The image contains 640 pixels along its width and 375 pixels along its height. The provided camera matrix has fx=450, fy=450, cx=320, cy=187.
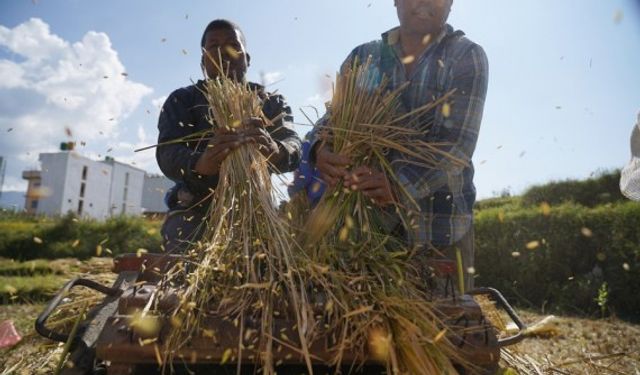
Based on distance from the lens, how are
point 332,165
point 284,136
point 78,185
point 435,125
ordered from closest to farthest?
1. point 332,165
2. point 435,125
3. point 284,136
4. point 78,185

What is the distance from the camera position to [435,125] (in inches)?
76.4

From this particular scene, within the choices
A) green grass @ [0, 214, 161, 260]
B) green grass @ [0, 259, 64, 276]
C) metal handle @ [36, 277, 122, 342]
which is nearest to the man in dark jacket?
metal handle @ [36, 277, 122, 342]

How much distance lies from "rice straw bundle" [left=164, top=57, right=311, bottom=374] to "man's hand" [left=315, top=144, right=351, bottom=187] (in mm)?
244

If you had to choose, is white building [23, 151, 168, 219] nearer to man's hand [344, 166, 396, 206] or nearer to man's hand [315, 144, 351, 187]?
man's hand [315, 144, 351, 187]

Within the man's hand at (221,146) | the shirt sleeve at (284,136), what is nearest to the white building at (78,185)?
the shirt sleeve at (284,136)

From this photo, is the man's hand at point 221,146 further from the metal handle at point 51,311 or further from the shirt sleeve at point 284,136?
the metal handle at point 51,311

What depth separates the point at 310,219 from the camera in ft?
5.89

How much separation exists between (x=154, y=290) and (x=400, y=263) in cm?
76

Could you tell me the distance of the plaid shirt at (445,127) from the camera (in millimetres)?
1834

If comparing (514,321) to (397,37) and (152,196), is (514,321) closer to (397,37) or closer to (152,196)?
(397,37)

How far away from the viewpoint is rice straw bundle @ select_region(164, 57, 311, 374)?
113cm

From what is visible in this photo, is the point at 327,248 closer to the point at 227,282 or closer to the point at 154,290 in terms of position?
the point at 227,282

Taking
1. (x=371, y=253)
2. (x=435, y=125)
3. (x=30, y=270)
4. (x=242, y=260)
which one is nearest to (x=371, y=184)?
(x=371, y=253)

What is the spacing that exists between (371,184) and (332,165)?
202 millimetres
